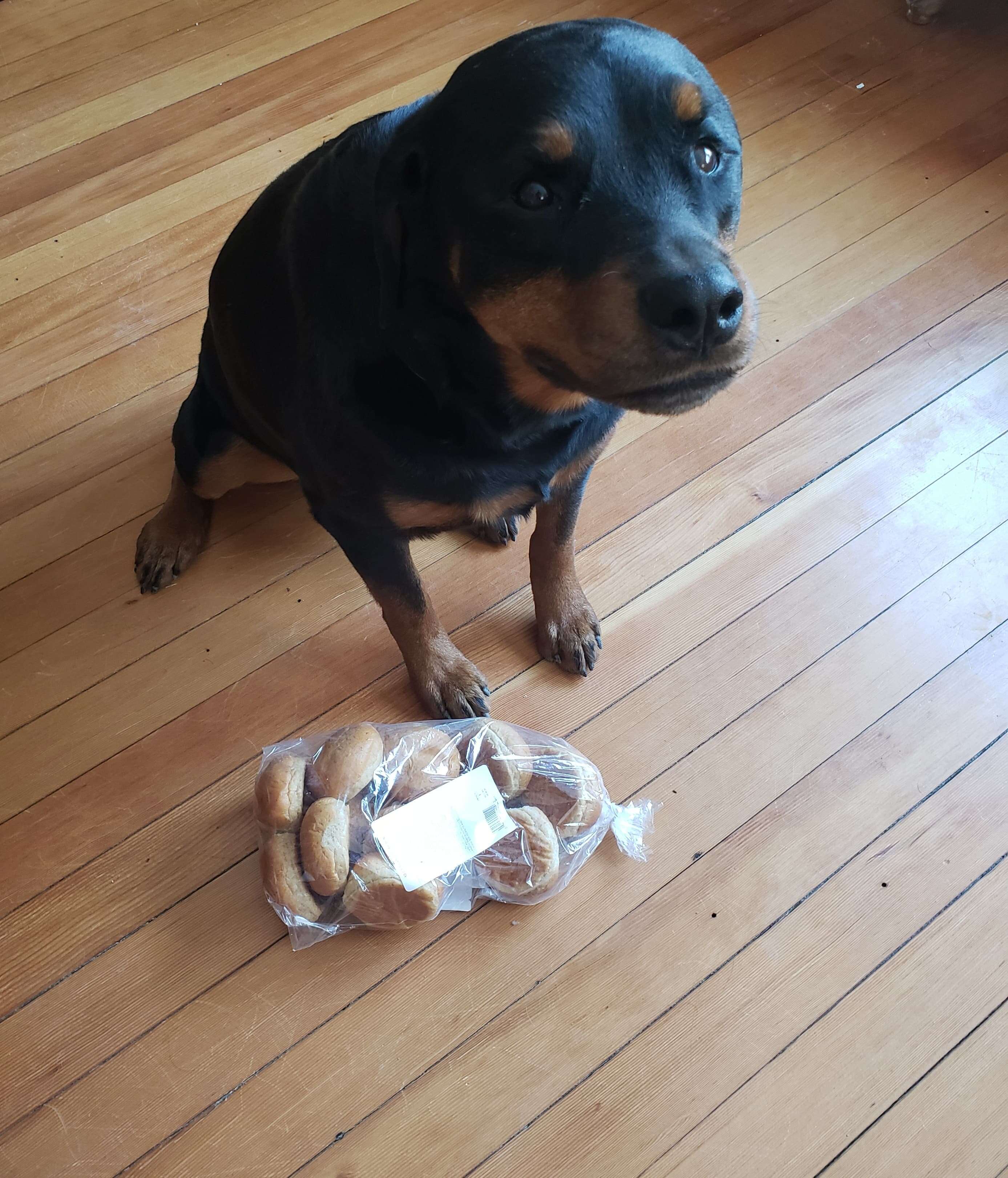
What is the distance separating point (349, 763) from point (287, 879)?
0.21 m

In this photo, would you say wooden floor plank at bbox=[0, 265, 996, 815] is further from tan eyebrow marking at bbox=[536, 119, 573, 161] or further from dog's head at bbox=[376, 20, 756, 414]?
tan eyebrow marking at bbox=[536, 119, 573, 161]

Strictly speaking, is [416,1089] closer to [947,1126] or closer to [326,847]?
[326,847]

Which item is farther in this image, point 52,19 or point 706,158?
point 52,19

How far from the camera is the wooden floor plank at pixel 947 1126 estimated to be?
145 centimetres

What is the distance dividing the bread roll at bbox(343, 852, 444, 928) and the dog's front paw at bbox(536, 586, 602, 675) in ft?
1.74

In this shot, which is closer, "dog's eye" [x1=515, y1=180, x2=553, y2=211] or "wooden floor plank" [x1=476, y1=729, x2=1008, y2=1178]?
"dog's eye" [x1=515, y1=180, x2=553, y2=211]

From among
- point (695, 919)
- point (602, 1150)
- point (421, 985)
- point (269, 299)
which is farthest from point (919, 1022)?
point (269, 299)

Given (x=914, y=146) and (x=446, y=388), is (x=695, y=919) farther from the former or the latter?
(x=914, y=146)

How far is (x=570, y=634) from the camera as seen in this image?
6.07 feet

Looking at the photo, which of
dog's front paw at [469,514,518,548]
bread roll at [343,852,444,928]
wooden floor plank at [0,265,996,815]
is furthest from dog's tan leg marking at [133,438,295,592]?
bread roll at [343,852,444,928]

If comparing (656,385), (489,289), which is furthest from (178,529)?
(656,385)

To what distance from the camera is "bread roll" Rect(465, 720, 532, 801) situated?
1632mm

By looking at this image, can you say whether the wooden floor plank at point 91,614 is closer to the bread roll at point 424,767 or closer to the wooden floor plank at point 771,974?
the bread roll at point 424,767

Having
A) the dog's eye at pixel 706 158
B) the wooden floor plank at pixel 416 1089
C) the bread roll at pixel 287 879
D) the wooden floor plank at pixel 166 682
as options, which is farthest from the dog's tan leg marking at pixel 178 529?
the dog's eye at pixel 706 158
